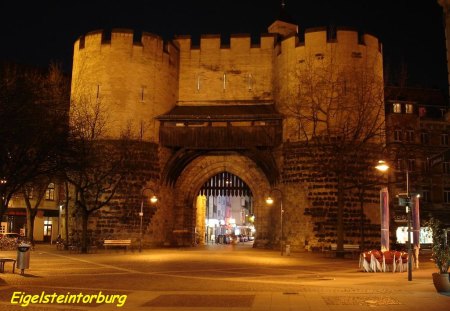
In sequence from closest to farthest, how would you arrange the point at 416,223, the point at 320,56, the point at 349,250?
the point at 416,223
the point at 349,250
the point at 320,56

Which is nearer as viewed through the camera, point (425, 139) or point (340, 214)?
point (340, 214)

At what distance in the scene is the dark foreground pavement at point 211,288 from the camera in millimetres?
10586

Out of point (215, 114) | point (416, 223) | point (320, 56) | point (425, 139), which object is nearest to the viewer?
point (416, 223)

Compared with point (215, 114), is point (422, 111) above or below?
above

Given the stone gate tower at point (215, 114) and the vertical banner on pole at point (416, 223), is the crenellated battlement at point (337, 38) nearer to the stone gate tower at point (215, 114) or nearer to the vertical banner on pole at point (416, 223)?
the stone gate tower at point (215, 114)

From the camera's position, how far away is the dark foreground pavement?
10586 millimetres

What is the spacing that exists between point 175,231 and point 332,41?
1554cm

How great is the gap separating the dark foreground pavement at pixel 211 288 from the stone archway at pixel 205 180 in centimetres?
1541

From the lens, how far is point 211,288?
13.6 m

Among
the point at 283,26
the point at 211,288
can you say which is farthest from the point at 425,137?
the point at 211,288

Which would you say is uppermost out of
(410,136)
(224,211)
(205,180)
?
(410,136)

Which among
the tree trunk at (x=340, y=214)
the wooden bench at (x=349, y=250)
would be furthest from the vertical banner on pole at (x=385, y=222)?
the wooden bench at (x=349, y=250)

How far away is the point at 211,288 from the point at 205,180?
23570 millimetres
